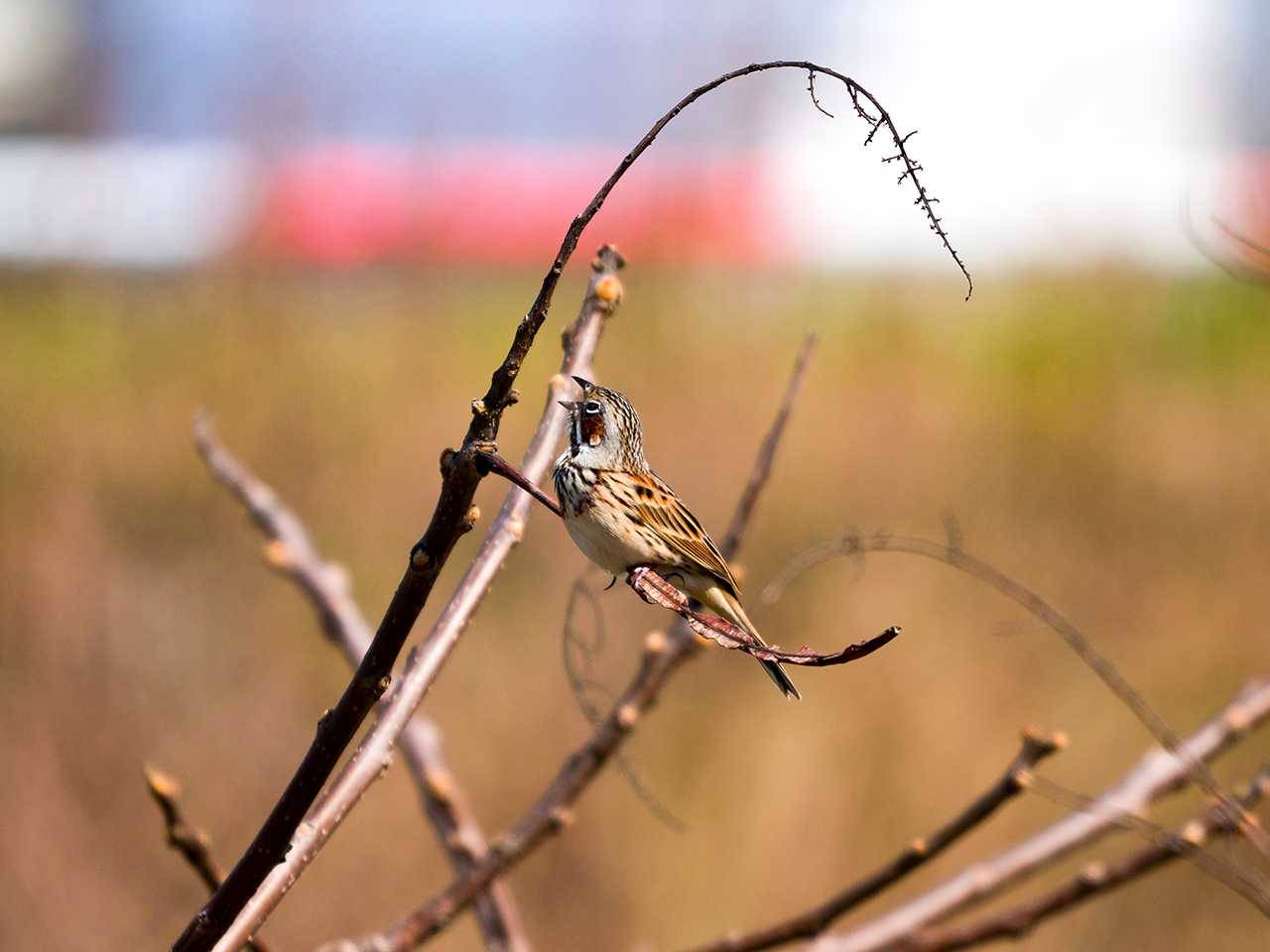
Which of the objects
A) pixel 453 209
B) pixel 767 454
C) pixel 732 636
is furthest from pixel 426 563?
pixel 453 209

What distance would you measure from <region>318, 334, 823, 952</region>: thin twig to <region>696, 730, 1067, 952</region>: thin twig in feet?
0.69

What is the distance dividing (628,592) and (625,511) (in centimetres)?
340

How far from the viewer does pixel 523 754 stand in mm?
4938

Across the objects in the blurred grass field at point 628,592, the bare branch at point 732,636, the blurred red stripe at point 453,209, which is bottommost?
the blurred grass field at point 628,592

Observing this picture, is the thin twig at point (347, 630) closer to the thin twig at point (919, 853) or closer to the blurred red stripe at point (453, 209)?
the thin twig at point (919, 853)

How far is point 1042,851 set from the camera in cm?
151

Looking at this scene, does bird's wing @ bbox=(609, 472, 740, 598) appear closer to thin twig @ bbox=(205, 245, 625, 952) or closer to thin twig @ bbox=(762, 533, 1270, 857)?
thin twig @ bbox=(762, 533, 1270, 857)

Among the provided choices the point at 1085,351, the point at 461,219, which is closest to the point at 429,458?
the point at 461,219

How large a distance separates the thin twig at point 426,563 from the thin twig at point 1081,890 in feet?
2.47

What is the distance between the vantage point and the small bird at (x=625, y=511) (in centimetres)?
121

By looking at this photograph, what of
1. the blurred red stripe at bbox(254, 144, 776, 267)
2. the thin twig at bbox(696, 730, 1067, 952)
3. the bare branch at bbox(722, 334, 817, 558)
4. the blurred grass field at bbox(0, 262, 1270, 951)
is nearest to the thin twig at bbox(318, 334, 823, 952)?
the bare branch at bbox(722, 334, 817, 558)

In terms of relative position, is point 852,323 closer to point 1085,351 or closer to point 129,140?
point 1085,351

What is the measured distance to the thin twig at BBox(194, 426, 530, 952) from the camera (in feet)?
5.14

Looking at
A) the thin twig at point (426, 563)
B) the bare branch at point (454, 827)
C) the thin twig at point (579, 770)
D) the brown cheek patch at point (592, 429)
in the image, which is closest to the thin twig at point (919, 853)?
the thin twig at point (579, 770)
